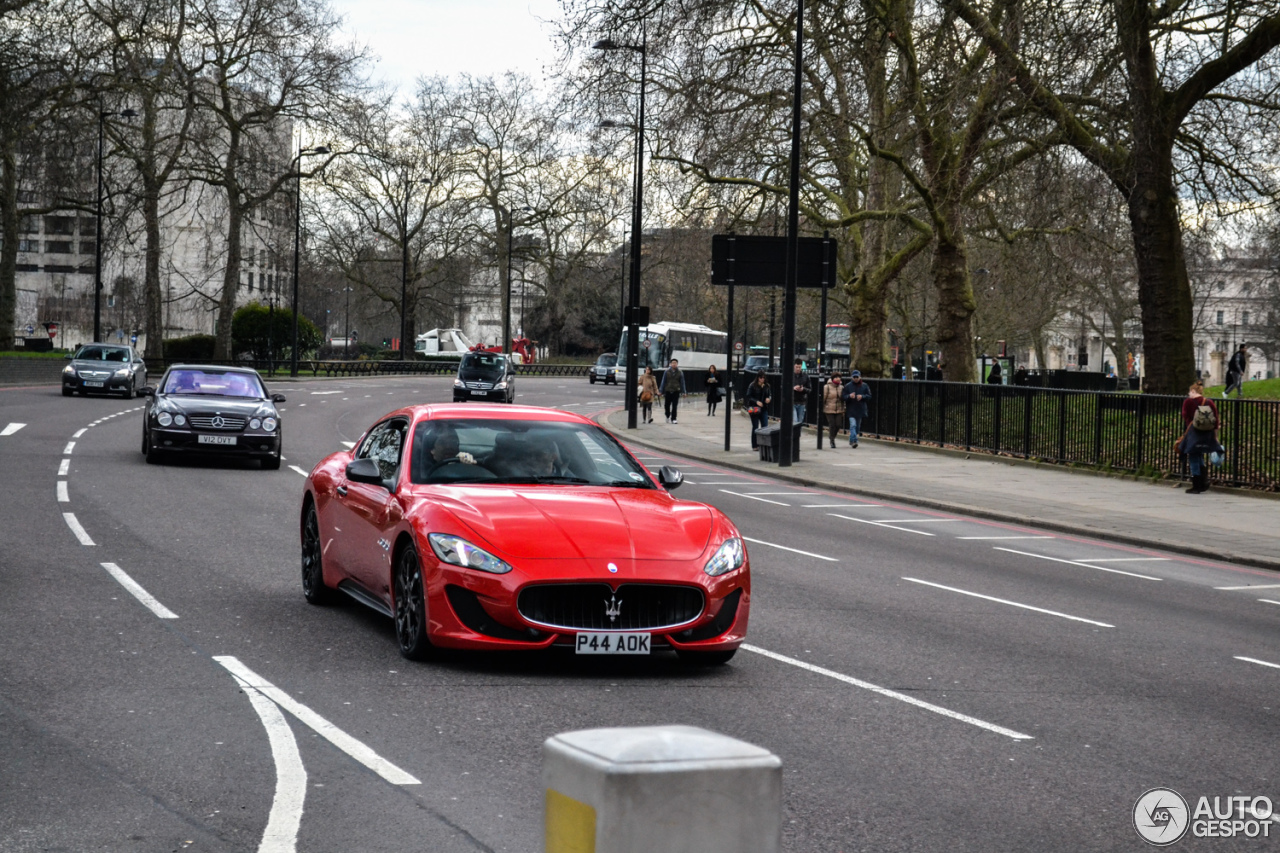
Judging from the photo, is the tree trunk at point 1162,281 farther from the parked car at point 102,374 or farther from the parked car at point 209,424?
the parked car at point 102,374

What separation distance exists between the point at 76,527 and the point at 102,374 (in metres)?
30.2

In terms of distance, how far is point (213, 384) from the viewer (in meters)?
22.2

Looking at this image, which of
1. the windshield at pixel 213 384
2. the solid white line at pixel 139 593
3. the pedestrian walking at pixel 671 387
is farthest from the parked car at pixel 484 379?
the solid white line at pixel 139 593

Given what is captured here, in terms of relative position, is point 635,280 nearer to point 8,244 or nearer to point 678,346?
point 8,244

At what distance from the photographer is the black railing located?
22875mm

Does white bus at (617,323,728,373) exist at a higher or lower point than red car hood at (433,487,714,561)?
higher

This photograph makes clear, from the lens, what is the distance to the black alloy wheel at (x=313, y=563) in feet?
32.5

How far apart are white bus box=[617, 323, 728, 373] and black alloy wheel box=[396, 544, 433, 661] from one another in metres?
69.9

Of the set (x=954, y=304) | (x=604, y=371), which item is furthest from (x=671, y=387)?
(x=604, y=371)

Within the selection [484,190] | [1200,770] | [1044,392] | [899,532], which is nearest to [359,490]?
[1200,770]

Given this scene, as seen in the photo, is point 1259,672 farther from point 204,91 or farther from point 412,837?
point 204,91

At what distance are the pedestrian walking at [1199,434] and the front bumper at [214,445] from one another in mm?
13700

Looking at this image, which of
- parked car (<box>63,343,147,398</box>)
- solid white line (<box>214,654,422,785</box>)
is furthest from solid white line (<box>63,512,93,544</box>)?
parked car (<box>63,343,147,398</box>)

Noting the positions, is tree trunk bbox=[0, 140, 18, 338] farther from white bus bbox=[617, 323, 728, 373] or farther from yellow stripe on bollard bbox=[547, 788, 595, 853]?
yellow stripe on bollard bbox=[547, 788, 595, 853]
